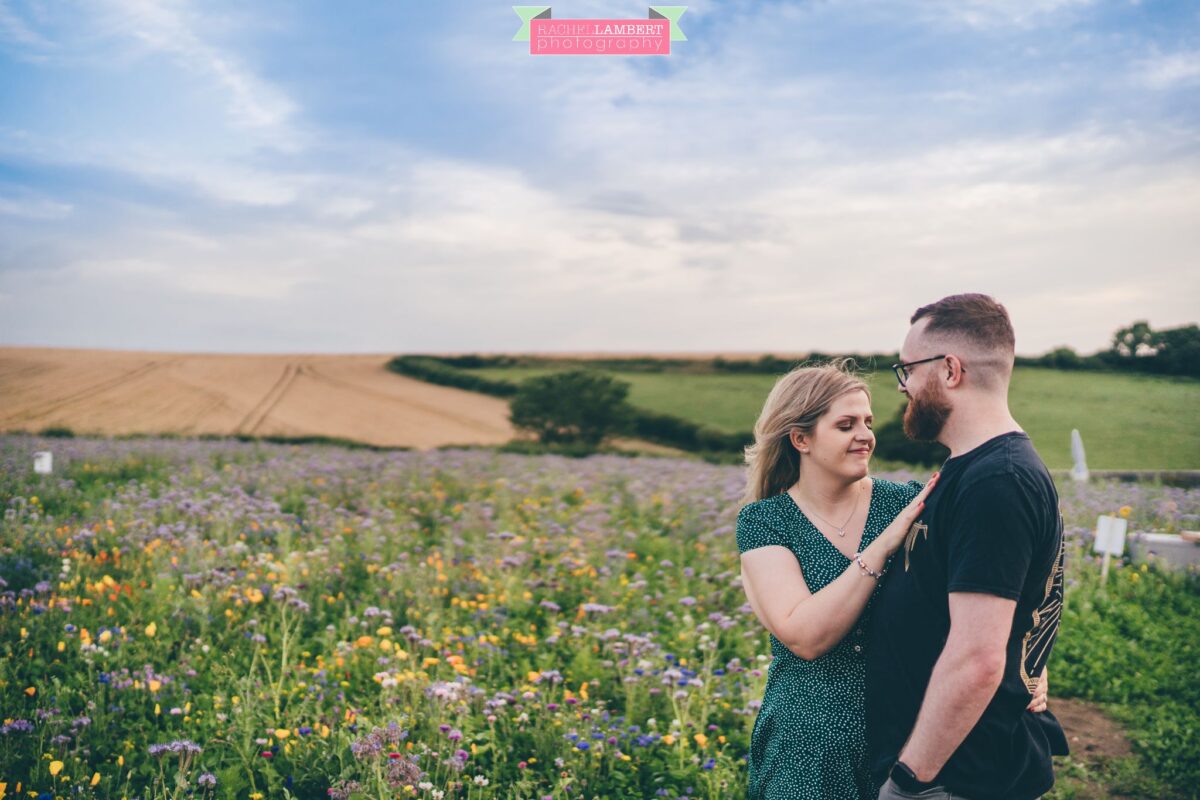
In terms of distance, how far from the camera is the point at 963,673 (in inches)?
80.2

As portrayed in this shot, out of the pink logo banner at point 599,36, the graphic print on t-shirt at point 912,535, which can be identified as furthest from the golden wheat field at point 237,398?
the graphic print on t-shirt at point 912,535

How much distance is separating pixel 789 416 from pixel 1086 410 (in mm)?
15557

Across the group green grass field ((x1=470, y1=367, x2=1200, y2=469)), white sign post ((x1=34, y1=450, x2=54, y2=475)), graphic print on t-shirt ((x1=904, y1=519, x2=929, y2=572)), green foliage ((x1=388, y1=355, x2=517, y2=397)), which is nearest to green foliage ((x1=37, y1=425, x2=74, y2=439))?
white sign post ((x1=34, y1=450, x2=54, y2=475))

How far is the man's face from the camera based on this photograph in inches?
92.6

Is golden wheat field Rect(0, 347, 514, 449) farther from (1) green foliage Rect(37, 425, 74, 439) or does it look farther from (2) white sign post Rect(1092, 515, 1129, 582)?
(2) white sign post Rect(1092, 515, 1129, 582)

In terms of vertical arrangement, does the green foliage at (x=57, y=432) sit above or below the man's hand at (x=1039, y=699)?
below

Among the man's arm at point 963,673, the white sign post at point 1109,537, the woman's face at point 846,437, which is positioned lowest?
the white sign post at point 1109,537

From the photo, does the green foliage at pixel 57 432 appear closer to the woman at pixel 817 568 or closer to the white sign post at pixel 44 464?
the white sign post at pixel 44 464

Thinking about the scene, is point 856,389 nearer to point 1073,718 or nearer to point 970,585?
point 970,585

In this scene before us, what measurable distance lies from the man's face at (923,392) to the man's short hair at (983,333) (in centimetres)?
7

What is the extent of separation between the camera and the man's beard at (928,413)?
2348mm

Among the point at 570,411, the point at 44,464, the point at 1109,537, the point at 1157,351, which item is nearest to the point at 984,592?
the point at 1109,537

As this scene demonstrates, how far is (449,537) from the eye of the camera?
823cm

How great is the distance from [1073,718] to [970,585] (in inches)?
204
